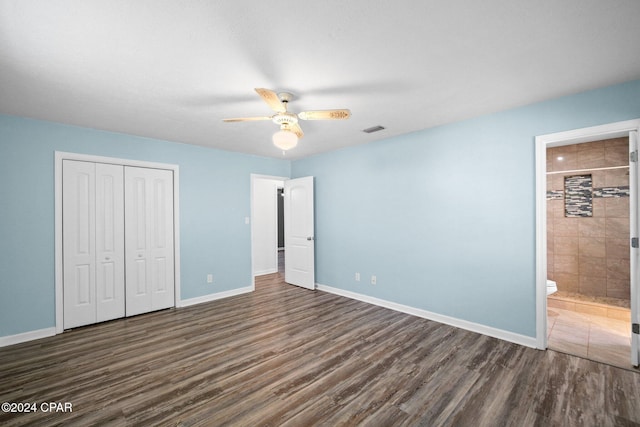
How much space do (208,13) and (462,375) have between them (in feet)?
10.6

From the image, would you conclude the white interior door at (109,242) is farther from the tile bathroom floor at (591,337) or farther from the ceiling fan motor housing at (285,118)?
the tile bathroom floor at (591,337)

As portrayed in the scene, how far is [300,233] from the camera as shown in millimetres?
5301

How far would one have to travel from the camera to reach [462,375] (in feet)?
7.70

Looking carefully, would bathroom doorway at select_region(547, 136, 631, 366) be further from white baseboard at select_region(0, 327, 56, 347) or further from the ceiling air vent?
white baseboard at select_region(0, 327, 56, 347)

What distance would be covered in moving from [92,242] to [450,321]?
15.4ft

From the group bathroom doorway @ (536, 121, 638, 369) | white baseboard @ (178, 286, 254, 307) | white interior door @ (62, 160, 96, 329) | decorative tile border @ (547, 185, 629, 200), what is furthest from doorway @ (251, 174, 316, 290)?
decorative tile border @ (547, 185, 629, 200)

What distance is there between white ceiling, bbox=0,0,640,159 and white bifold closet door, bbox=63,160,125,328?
82 centimetres

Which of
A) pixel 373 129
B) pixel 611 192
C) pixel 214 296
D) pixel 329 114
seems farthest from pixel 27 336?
pixel 611 192

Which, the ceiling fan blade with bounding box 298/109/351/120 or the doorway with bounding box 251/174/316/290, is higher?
the ceiling fan blade with bounding box 298/109/351/120

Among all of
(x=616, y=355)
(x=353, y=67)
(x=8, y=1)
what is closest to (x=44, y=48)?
(x=8, y=1)

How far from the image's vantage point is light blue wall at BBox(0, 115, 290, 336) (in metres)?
3.02

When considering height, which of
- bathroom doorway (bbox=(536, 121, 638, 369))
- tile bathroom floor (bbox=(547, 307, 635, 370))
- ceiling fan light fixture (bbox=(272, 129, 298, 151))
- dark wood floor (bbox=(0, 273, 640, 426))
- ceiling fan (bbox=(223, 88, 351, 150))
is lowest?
dark wood floor (bbox=(0, 273, 640, 426))

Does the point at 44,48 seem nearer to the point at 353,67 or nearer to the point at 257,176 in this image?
the point at 353,67

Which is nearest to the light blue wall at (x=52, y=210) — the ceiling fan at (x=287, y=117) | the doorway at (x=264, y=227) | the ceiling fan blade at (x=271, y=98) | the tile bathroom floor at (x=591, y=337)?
the doorway at (x=264, y=227)
